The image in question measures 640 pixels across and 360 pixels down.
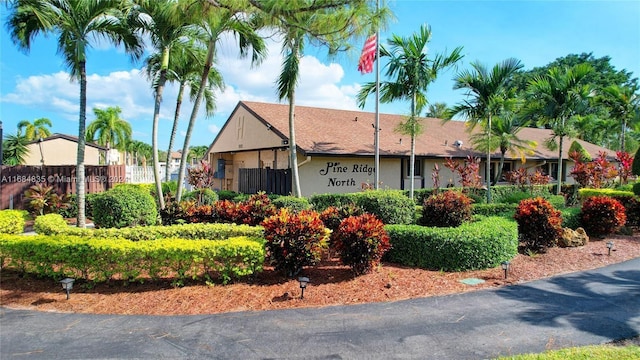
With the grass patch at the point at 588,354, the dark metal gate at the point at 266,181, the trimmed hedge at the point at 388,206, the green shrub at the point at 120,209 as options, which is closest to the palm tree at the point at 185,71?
the dark metal gate at the point at 266,181

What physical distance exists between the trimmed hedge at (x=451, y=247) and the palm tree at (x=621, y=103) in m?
20.4

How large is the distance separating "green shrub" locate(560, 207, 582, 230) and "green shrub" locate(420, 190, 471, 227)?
11.5 feet

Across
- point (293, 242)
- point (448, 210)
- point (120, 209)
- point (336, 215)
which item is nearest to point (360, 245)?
point (293, 242)

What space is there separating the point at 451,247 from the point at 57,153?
33.5 meters

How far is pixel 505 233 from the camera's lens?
7.24 metres

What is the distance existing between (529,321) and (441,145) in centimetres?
1699

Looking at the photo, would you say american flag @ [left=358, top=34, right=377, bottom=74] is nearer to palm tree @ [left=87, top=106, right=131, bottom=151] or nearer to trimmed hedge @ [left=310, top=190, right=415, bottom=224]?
trimmed hedge @ [left=310, top=190, right=415, bottom=224]

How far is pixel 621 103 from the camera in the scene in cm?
2197

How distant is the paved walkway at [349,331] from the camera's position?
389 cm

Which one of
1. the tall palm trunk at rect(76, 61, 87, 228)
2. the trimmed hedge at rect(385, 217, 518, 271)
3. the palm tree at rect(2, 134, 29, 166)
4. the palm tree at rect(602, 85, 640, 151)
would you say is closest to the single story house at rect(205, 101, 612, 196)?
the palm tree at rect(602, 85, 640, 151)

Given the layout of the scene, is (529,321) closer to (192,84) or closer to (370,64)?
(370,64)

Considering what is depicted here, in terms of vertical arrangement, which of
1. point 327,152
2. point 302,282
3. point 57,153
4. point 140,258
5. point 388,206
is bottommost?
point 302,282

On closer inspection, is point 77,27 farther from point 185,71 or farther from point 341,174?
point 341,174

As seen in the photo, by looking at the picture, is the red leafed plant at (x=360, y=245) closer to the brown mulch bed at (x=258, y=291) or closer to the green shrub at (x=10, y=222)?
the brown mulch bed at (x=258, y=291)
